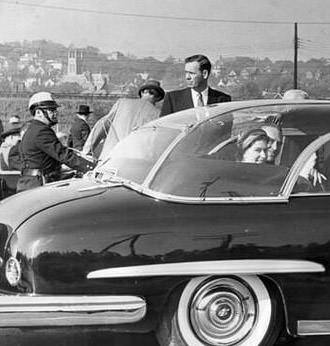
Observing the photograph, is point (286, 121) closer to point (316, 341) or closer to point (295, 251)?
point (295, 251)

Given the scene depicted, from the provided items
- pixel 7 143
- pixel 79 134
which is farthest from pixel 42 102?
pixel 79 134

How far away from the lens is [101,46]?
48.5ft

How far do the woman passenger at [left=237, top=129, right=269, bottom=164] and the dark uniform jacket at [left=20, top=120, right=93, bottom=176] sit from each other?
6.43ft

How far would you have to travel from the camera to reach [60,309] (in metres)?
3.18

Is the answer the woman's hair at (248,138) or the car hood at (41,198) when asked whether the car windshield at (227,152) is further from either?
the car hood at (41,198)

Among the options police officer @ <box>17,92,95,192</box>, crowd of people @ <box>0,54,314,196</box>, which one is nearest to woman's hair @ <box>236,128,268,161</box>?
crowd of people @ <box>0,54,314,196</box>

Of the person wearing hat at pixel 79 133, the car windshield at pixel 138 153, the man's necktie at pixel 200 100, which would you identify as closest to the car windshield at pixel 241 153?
the car windshield at pixel 138 153

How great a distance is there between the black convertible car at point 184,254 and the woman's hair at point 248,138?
3.3 inches

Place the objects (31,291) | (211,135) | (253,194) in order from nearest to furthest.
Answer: (31,291) < (253,194) < (211,135)

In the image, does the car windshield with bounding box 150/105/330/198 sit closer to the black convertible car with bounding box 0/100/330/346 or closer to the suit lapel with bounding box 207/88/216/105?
the black convertible car with bounding box 0/100/330/346

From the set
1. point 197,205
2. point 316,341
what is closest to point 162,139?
point 197,205

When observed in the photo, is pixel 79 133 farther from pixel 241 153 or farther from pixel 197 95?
pixel 241 153

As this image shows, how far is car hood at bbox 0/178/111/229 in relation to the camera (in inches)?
139

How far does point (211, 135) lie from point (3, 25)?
11.3 metres
